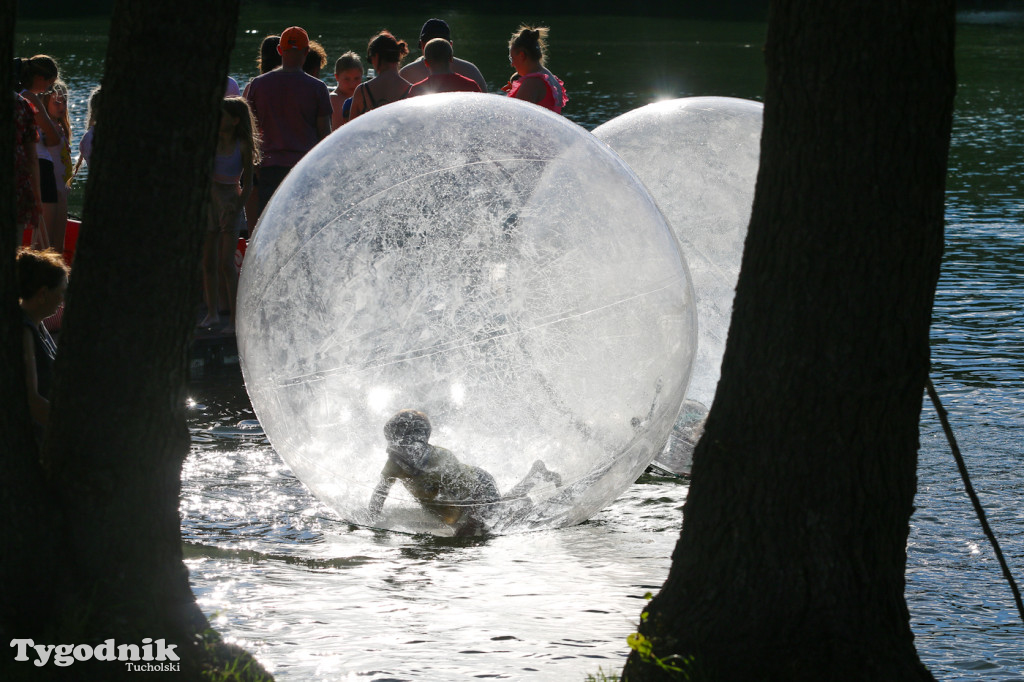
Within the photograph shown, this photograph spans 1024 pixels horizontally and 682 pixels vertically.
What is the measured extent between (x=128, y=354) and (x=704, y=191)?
321cm

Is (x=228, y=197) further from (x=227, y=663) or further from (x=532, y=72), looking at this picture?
(x=227, y=663)

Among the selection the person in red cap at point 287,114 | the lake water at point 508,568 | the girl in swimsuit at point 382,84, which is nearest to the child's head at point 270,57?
the person in red cap at point 287,114

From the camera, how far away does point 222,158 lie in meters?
8.56

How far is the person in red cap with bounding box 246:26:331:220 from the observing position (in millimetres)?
9383

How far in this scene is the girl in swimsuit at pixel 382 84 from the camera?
30.4 feet

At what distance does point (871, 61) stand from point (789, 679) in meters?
1.73

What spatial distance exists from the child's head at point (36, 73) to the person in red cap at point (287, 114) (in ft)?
4.74

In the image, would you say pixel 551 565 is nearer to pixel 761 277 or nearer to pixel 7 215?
pixel 761 277

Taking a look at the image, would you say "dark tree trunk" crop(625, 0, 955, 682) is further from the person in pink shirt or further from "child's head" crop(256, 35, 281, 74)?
"child's head" crop(256, 35, 281, 74)

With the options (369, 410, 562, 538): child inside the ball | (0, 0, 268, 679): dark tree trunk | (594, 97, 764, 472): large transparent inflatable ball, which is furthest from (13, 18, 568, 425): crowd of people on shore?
(0, 0, 268, 679): dark tree trunk

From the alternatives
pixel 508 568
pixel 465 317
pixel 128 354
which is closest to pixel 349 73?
pixel 465 317

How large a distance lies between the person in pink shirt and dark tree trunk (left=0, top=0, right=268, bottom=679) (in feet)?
17.5

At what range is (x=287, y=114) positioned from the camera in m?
9.39

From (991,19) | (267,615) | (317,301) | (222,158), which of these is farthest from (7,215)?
(991,19)
